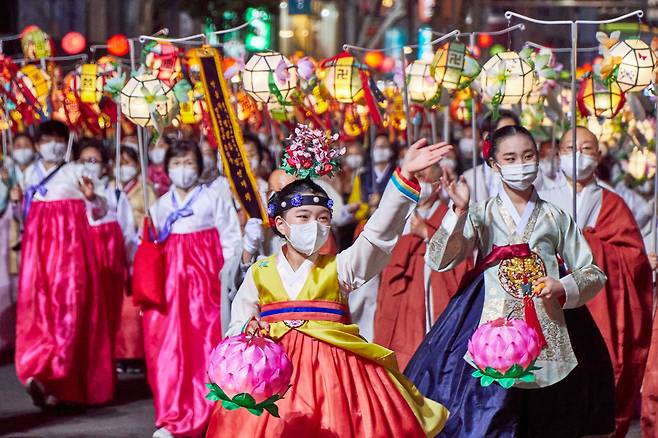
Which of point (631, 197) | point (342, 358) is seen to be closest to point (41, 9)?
point (631, 197)

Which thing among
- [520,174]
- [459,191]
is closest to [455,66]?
[520,174]

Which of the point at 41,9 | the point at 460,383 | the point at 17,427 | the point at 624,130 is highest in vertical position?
the point at 41,9

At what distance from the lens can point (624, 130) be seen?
12.9 metres

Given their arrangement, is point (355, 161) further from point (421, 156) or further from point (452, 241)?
point (421, 156)

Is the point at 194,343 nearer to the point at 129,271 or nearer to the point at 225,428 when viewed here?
the point at 129,271

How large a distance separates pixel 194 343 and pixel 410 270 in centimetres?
157

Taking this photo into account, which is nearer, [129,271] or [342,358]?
[342,358]

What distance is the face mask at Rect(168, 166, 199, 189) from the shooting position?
9227 mm

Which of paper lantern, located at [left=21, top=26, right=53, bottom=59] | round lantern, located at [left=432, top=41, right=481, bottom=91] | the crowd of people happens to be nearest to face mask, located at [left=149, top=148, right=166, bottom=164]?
the crowd of people

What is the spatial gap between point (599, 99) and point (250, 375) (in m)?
5.70

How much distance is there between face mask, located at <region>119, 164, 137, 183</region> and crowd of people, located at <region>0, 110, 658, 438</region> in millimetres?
16

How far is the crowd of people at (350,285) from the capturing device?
18.9 feet

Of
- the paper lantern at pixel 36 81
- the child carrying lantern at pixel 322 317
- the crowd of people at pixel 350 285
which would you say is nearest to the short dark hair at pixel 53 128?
the crowd of people at pixel 350 285

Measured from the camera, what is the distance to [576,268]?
6730 mm
